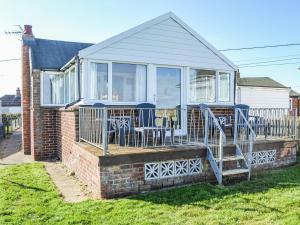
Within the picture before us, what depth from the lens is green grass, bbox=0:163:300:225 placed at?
14.3 ft

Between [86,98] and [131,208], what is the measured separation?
405 cm

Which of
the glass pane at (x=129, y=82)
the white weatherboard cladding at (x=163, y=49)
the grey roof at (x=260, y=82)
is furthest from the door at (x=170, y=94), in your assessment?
the grey roof at (x=260, y=82)

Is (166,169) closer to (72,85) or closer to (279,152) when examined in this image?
(279,152)

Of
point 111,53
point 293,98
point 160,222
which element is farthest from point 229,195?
point 293,98

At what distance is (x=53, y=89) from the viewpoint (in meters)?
11.0

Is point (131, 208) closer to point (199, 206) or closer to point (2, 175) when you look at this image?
point (199, 206)

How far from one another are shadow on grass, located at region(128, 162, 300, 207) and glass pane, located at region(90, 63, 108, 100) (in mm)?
3655

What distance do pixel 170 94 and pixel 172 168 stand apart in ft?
12.2

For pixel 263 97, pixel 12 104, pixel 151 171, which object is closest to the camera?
pixel 151 171

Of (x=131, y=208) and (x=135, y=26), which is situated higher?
(x=135, y=26)

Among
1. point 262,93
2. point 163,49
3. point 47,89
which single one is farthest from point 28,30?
point 262,93

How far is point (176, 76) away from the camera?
938cm

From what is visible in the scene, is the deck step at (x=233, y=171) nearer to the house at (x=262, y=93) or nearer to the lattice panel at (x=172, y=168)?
the lattice panel at (x=172, y=168)

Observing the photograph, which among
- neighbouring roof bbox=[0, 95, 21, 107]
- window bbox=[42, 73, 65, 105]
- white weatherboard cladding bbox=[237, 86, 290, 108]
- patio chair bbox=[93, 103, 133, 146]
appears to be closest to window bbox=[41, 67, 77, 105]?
window bbox=[42, 73, 65, 105]
